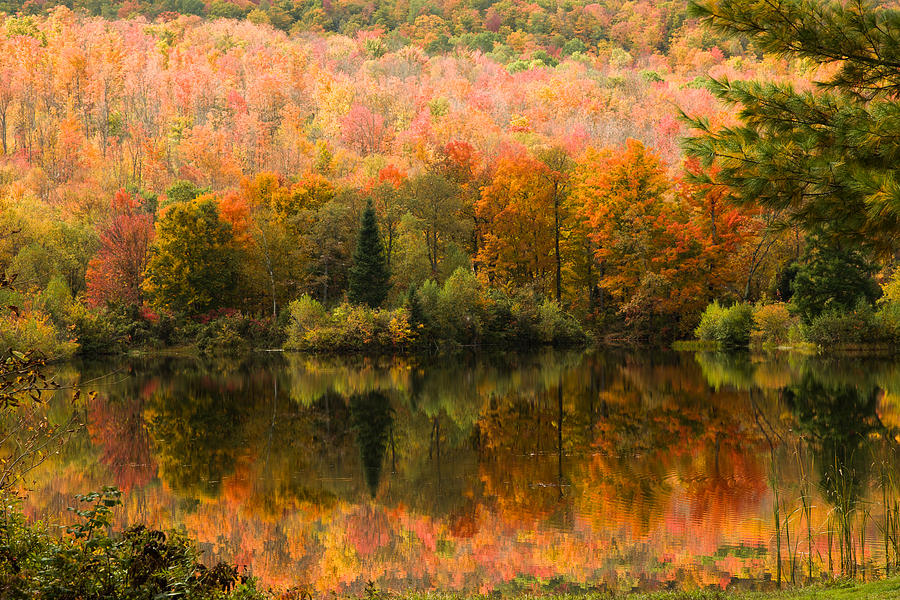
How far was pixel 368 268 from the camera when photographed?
4369 cm

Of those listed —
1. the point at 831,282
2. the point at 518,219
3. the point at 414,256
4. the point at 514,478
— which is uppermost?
the point at 518,219

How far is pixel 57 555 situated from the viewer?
222 inches

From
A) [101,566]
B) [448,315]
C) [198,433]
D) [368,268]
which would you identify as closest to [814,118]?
[101,566]

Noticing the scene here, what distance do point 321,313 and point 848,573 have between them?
36590 millimetres

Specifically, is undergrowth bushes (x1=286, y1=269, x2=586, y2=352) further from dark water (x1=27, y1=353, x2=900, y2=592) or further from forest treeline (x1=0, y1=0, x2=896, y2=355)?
dark water (x1=27, y1=353, x2=900, y2=592)

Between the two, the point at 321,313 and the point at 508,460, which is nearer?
the point at 508,460

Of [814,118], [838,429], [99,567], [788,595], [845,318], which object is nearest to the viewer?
[99,567]

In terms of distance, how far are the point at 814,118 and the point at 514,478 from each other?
24.2 feet

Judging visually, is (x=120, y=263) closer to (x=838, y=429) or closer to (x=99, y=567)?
(x=838, y=429)

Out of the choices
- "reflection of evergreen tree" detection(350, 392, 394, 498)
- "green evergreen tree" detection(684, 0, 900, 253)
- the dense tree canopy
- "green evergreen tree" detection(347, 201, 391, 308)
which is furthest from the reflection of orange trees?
the dense tree canopy

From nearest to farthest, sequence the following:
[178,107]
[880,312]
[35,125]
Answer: [880,312] → [35,125] → [178,107]

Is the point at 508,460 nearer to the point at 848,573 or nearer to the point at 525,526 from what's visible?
the point at 525,526

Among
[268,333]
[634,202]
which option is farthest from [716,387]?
[268,333]

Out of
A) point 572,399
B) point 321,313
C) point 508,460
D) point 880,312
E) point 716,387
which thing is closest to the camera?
point 508,460
